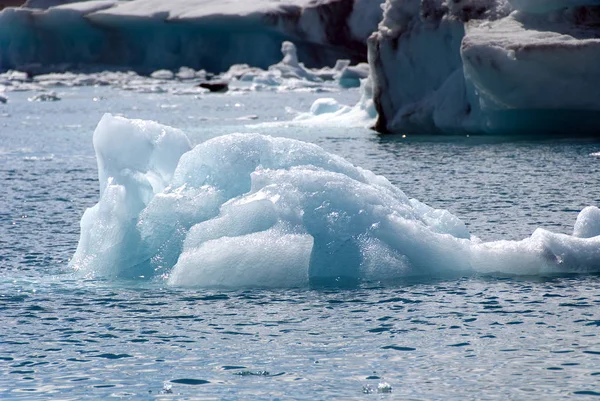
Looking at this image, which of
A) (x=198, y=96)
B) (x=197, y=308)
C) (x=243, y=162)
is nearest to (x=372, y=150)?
(x=243, y=162)

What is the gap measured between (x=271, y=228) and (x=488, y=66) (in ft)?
35.2

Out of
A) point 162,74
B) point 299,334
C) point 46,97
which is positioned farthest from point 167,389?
point 162,74

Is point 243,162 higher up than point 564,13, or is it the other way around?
point 564,13

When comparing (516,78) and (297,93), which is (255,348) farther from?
(297,93)

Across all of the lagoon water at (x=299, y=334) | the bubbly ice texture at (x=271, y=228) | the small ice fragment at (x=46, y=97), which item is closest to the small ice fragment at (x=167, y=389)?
the lagoon water at (x=299, y=334)

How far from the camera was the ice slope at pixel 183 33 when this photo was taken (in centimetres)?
4412

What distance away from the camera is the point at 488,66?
17.3 metres

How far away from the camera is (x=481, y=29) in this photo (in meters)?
18.4

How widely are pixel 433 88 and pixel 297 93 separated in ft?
59.9

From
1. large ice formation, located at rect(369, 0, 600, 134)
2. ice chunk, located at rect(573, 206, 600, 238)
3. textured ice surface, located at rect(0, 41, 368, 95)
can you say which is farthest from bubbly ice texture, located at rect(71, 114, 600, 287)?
textured ice surface, located at rect(0, 41, 368, 95)

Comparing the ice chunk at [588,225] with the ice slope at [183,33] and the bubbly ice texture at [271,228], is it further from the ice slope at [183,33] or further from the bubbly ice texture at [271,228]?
the ice slope at [183,33]

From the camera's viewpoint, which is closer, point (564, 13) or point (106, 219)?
point (106, 219)

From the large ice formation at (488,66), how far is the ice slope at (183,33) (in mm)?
23310

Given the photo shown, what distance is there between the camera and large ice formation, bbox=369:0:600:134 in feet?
55.4
